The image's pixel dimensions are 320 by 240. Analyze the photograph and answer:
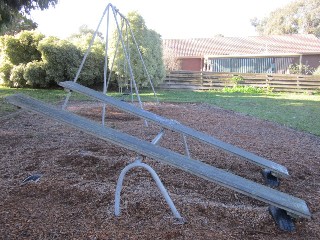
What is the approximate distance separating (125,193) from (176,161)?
89 cm

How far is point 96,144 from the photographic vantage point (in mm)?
5410

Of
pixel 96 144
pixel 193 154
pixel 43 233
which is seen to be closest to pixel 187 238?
pixel 43 233

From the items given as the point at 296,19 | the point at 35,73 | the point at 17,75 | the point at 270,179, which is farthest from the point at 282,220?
the point at 296,19

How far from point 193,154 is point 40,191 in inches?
94.7

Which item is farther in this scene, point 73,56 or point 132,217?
point 73,56

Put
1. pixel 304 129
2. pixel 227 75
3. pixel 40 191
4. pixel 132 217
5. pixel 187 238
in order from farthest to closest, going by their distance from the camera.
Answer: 1. pixel 227 75
2. pixel 304 129
3. pixel 40 191
4. pixel 132 217
5. pixel 187 238

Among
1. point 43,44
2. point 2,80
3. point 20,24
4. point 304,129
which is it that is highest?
point 20,24

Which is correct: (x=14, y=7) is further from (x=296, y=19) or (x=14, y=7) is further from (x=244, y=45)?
(x=296, y=19)

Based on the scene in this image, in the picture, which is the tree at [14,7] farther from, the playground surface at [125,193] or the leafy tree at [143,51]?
the leafy tree at [143,51]

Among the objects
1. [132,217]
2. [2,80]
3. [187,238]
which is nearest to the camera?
[187,238]

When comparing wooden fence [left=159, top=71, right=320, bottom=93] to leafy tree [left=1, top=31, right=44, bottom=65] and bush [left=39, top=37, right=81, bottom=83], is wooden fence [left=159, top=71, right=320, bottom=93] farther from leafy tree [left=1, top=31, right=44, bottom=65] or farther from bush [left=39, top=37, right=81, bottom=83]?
leafy tree [left=1, top=31, right=44, bottom=65]

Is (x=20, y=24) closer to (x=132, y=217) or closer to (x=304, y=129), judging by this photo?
(x=304, y=129)

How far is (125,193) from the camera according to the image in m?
3.33

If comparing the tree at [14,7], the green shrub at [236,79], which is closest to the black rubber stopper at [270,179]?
the tree at [14,7]
